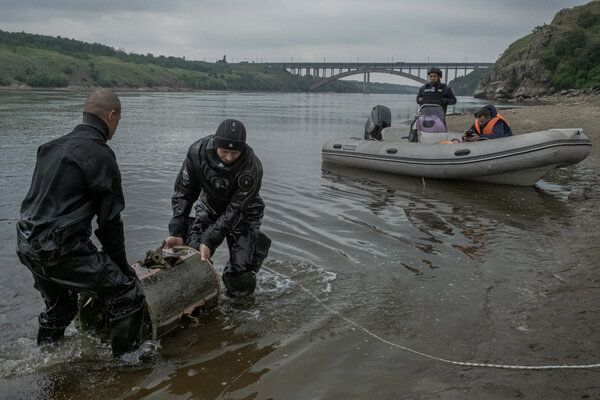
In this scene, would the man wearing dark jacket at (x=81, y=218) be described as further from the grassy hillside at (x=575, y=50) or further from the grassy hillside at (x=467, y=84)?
the grassy hillside at (x=467, y=84)

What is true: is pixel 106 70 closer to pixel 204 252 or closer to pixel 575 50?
pixel 575 50

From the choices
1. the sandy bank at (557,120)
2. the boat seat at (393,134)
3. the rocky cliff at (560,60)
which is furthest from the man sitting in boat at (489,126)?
the rocky cliff at (560,60)

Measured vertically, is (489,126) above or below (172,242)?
above

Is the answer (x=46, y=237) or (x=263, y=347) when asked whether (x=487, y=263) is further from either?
(x=46, y=237)

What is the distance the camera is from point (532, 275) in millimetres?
6328

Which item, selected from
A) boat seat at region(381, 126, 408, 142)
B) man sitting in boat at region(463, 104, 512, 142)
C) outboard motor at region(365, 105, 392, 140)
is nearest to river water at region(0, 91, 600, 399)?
man sitting in boat at region(463, 104, 512, 142)

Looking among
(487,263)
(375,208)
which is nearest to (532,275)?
(487,263)

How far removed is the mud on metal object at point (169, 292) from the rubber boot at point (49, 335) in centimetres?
20

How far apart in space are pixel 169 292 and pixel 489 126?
989cm

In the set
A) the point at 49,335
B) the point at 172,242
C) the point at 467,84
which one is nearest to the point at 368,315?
the point at 172,242

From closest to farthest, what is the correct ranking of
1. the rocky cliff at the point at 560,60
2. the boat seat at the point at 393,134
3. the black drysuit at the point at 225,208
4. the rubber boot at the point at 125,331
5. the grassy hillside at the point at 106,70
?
1. the rubber boot at the point at 125,331
2. the black drysuit at the point at 225,208
3. the boat seat at the point at 393,134
4. the rocky cliff at the point at 560,60
5. the grassy hillside at the point at 106,70

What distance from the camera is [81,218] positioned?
12.4 ft

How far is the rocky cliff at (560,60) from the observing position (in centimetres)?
6047

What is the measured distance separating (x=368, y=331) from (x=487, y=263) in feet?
8.36
